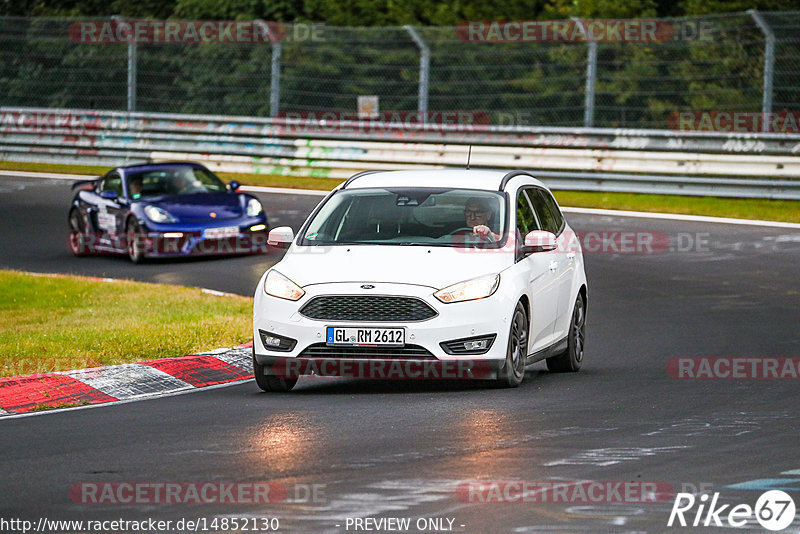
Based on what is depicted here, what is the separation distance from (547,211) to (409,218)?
1578 millimetres

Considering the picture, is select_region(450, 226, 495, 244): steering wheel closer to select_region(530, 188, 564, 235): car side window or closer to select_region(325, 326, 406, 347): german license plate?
select_region(530, 188, 564, 235): car side window

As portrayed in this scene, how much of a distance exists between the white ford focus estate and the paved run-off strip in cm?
85

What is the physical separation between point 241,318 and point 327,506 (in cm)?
739

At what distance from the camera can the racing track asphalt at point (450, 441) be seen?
22.0ft

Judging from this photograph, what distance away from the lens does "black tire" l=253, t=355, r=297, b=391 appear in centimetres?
1038

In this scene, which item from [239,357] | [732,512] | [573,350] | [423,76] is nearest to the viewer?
[732,512]

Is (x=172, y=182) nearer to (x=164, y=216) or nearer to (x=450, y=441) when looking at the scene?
(x=164, y=216)

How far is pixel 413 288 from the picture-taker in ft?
32.6

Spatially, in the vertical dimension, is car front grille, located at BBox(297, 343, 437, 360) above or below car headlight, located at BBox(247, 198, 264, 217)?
A: below

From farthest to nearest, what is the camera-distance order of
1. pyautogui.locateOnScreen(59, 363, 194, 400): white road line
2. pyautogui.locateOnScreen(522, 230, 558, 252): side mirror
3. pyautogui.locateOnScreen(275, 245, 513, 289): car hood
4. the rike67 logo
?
1. pyautogui.locateOnScreen(522, 230, 558, 252): side mirror
2. pyautogui.locateOnScreen(59, 363, 194, 400): white road line
3. pyautogui.locateOnScreen(275, 245, 513, 289): car hood
4. the rike67 logo

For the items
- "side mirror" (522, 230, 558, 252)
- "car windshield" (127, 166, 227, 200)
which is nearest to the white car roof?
"side mirror" (522, 230, 558, 252)

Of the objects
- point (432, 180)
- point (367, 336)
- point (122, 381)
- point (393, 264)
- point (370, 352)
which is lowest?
point (122, 381)

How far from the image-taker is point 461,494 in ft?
22.7

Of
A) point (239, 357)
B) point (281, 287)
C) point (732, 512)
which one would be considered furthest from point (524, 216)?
point (732, 512)
